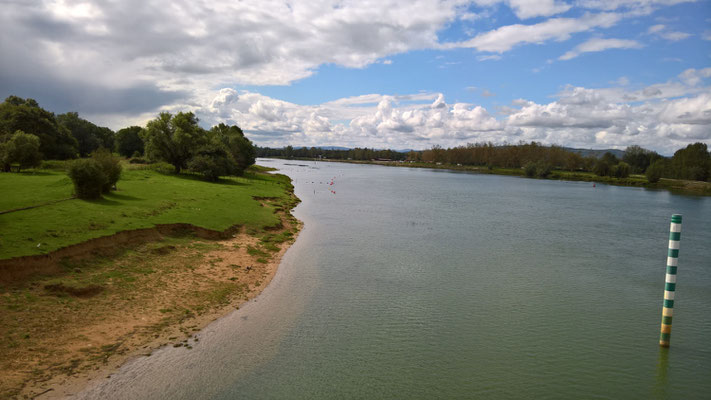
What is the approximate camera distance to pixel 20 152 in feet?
146

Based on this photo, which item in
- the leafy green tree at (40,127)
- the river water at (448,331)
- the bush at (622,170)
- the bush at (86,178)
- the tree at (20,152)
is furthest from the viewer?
the bush at (622,170)

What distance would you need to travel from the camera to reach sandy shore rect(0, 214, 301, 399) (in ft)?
36.3

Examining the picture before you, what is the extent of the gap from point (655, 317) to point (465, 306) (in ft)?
27.3

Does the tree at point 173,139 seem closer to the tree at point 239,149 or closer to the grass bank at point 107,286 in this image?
the tree at point 239,149

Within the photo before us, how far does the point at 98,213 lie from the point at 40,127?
51.8 metres

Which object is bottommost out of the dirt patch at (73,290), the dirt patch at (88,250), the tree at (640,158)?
the dirt patch at (73,290)

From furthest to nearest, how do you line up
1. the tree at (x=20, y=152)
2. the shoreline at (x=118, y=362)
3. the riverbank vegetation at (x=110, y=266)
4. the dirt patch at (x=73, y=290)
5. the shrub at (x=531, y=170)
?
the shrub at (x=531, y=170)
the tree at (x=20, y=152)
the dirt patch at (x=73, y=290)
the riverbank vegetation at (x=110, y=266)
the shoreline at (x=118, y=362)

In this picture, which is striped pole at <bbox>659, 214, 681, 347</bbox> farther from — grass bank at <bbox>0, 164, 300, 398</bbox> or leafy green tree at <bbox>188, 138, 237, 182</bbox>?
leafy green tree at <bbox>188, 138, 237, 182</bbox>

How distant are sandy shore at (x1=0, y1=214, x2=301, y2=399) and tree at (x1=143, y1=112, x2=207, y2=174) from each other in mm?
42439

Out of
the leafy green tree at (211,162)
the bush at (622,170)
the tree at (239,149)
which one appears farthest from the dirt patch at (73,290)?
the bush at (622,170)

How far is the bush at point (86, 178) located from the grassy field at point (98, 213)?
0.77m

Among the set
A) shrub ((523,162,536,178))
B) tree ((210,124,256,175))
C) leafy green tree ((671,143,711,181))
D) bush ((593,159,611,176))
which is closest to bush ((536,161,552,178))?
shrub ((523,162,536,178))

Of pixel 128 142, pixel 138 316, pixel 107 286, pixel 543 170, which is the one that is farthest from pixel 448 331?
pixel 543 170

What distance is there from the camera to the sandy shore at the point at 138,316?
11.1 m
